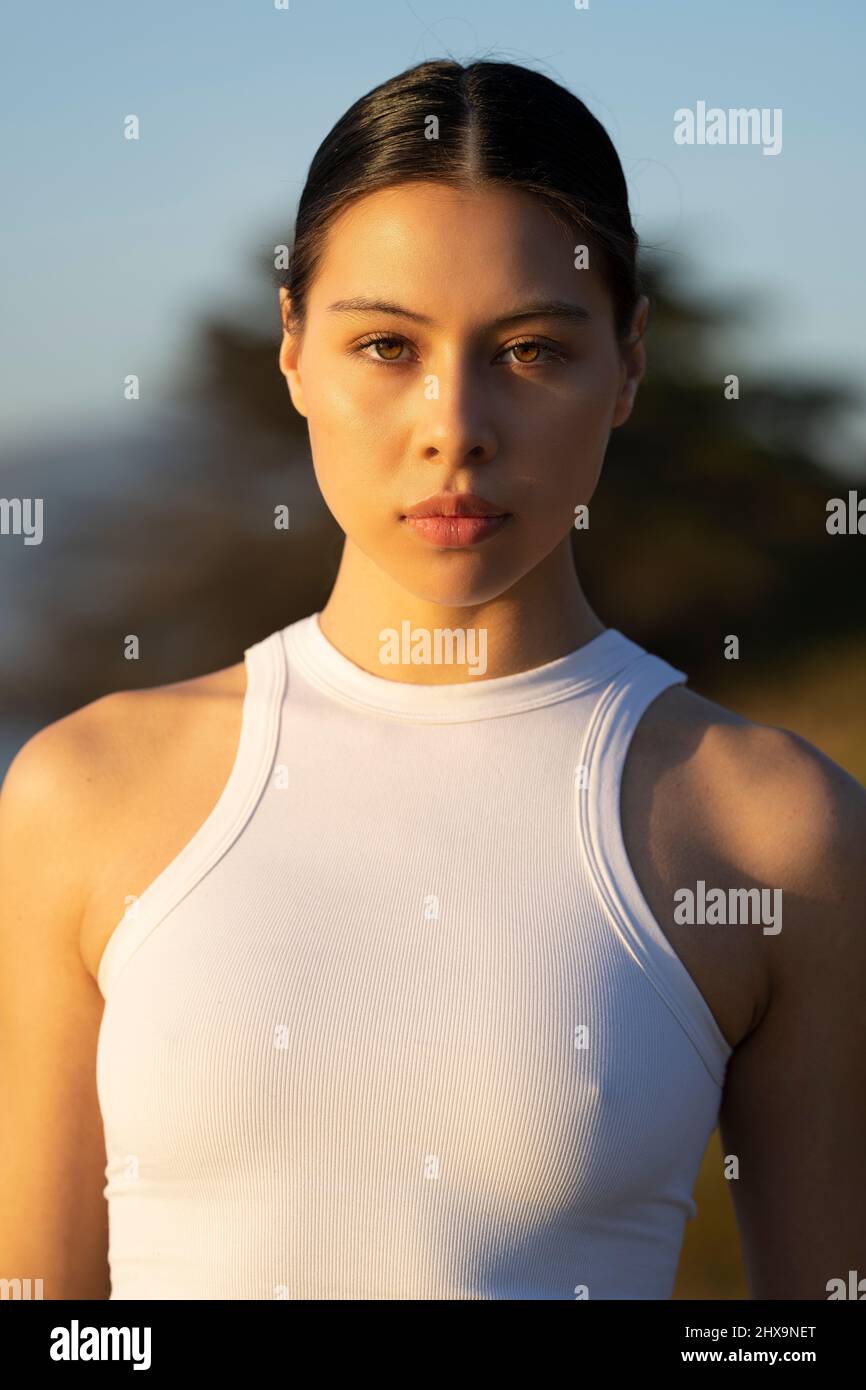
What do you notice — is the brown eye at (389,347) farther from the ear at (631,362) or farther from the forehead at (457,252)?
the ear at (631,362)

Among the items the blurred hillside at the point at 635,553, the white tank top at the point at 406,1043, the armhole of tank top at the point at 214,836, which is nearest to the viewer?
the white tank top at the point at 406,1043

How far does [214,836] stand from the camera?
186 centimetres

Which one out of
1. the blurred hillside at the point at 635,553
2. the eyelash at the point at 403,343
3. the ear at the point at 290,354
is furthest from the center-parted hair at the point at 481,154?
the blurred hillside at the point at 635,553

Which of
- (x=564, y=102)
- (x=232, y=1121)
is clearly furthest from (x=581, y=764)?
(x=564, y=102)

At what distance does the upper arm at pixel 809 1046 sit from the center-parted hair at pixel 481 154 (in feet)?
2.02

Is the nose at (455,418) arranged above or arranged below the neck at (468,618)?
above

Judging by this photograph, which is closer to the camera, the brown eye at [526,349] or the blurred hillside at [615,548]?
the brown eye at [526,349]

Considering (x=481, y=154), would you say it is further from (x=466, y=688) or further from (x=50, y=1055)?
(x=50, y=1055)

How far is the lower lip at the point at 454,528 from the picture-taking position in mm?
1773

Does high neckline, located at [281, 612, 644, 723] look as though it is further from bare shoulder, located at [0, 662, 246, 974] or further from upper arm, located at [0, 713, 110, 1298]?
upper arm, located at [0, 713, 110, 1298]

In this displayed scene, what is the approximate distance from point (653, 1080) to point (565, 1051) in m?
0.11

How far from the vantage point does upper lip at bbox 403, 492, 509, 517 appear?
1748 millimetres

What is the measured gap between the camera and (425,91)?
187 centimetres

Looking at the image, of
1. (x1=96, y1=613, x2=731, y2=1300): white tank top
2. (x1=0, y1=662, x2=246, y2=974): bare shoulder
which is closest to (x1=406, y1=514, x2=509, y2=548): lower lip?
(x1=96, y1=613, x2=731, y2=1300): white tank top
